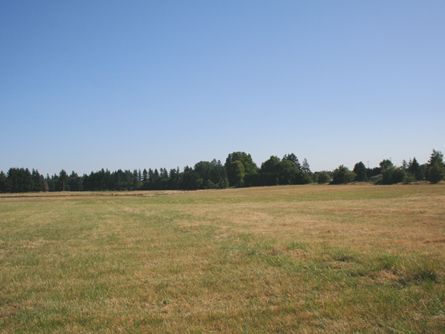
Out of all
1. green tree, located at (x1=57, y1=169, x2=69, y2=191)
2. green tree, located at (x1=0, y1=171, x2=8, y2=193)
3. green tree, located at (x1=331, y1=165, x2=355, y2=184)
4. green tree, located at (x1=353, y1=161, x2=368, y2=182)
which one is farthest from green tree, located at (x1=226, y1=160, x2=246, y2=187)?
green tree, located at (x1=0, y1=171, x2=8, y2=193)

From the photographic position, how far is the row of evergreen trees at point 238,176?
142 m

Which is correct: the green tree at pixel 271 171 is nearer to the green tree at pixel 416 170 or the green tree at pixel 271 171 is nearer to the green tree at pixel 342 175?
the green tree at pixel 342 175

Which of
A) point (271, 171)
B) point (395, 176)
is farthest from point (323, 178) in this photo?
point (395, 176)

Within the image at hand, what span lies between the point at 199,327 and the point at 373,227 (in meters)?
16.8

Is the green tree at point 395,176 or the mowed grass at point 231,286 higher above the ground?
the green tree at point 395,176

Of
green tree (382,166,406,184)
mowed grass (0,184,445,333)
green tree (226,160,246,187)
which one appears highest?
green tree (226,160,246,187)

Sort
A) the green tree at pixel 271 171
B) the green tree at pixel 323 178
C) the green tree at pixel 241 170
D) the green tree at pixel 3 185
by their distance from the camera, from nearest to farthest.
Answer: the green tree at pixel 271 171 < the green tree at pixel 323 178 < the green tree at pixel 3 185 < the green tree at pixel 241 170

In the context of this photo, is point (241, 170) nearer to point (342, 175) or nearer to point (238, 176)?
point (238, 176)

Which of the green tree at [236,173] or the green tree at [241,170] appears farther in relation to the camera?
the green tree at [236,173]

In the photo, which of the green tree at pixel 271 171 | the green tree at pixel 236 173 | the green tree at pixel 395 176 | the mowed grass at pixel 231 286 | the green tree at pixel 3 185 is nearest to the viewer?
the mowed grass at pixel 231 286

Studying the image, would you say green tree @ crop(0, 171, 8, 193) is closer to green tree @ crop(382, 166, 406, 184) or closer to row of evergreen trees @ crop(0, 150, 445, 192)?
row of evergreen trees @ crop(0, 150, 445, 192)

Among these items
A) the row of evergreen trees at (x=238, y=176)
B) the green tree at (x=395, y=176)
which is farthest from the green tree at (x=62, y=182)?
the green tree at (x=395, y=176)

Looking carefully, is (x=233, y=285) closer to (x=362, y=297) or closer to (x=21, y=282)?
(x=362, y=297)

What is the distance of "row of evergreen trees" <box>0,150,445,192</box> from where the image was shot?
142500 mm
